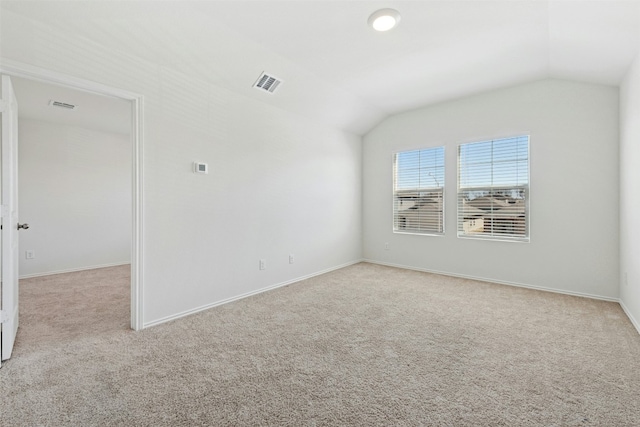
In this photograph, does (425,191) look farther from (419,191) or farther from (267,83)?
(267,83)

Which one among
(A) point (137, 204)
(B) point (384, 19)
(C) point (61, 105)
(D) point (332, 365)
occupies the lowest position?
(D) point (332, 365)

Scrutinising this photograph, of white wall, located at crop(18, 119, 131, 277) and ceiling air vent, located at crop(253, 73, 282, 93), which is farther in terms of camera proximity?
white wall, located at crop(18, 119, 131, 277)

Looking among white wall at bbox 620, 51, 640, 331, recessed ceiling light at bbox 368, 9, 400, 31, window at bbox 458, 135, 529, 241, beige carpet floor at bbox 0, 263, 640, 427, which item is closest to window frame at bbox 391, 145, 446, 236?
window at bbox 458, 135, 529, 241

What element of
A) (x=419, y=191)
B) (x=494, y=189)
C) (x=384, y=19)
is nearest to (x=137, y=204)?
(x=384, y=19)

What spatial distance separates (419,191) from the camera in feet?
16.2

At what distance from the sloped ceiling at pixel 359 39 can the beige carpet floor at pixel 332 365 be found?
7.99 ft

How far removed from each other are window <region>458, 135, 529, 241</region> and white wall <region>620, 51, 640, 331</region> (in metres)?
0.91

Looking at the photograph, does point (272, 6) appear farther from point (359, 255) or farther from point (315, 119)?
point (359, 255)

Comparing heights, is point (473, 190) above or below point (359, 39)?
below

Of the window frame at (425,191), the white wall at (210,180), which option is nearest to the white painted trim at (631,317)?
the window frame at (425,191)

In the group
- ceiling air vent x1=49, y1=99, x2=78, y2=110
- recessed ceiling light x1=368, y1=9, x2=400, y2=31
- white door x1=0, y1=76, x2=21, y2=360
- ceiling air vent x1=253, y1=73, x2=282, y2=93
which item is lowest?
white door x1=0, y1=76, x2=21, y2=360

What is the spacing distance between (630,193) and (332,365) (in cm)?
327

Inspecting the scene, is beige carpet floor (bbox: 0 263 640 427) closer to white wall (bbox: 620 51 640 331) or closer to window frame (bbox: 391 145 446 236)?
white wall (bbox: 620 51 640 331)

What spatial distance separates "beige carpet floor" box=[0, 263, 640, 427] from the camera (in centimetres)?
160
